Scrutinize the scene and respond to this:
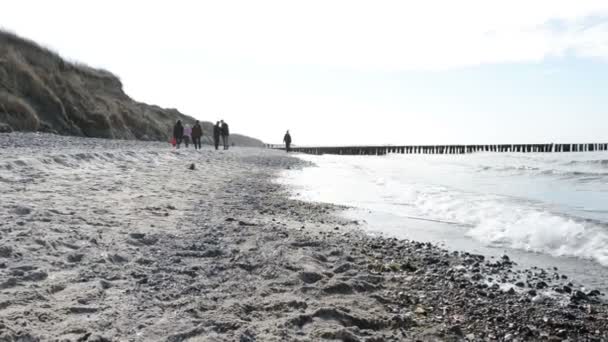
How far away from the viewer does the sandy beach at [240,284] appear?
3.15 metres

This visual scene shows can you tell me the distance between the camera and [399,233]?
22.5 ft

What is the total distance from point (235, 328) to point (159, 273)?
1.25 metres

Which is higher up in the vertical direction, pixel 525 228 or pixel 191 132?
pixel 191 132

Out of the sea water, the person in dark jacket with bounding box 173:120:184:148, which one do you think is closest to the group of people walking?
the person in dark jacket with bounding box 173:120:184:148

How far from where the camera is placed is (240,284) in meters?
4.02

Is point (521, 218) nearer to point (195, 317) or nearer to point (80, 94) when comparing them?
point (195, 317)

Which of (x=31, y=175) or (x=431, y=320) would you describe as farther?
(x=31, y=175)

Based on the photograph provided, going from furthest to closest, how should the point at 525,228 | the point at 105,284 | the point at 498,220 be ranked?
1. the point at 498,220
2. the point at 525,228
3. the point at 105,284

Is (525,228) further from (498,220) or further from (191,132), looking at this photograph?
(191,132)

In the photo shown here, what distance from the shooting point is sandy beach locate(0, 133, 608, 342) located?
3.15 m

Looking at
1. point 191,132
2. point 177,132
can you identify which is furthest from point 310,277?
point 191,132

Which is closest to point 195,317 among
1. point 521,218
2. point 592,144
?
point 521,218

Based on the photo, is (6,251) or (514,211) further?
(514,211)

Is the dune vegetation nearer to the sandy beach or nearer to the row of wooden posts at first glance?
the sandy beach
